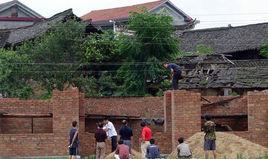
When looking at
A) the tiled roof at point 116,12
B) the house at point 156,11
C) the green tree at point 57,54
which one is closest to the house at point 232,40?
the house at point 156,11

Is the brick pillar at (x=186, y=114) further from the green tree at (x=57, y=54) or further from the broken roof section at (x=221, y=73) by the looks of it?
the broken roof section at (x=221, y=73)

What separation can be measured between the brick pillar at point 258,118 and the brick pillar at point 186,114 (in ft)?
6.72

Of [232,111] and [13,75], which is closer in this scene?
[232,111]

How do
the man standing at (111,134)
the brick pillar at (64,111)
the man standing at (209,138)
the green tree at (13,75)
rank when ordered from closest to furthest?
the man standing at (209,138) < the man standing at (111,134) < the brick pillar at (64,111) < the green tree at (13,75)

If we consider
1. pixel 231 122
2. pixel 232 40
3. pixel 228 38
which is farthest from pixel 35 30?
pixel 231 122

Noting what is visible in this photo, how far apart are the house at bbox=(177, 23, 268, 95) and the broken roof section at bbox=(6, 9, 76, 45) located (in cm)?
757

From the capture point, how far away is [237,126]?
31.3 m

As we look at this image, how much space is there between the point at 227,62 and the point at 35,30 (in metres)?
12.2

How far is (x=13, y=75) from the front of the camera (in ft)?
135

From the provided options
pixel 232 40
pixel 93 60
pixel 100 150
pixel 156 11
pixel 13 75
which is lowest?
pixel 100 150

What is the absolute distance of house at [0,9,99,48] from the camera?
156 ft

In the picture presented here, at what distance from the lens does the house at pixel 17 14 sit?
6950cm

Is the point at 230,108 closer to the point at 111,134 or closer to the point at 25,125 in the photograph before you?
the point at 111,134

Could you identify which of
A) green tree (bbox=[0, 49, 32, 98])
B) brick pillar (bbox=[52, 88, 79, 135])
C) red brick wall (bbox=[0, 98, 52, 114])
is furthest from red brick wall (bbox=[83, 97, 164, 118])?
green tree (bbox=[0, 49, 32, 98])
